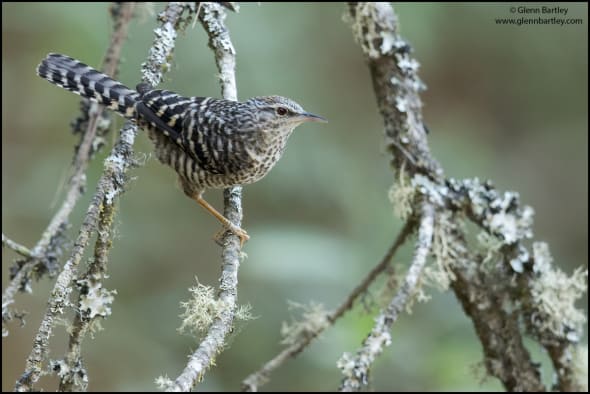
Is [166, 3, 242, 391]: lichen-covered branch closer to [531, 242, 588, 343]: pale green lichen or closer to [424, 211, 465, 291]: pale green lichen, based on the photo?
[424, 211, 465, 291]: pale green lichen

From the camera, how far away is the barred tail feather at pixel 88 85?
4.22m

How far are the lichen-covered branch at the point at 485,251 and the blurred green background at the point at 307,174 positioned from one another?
261mm

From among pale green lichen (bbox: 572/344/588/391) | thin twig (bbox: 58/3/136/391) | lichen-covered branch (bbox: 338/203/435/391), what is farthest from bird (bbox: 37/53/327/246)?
pale green lichen (bbox: 572/344/588/391)

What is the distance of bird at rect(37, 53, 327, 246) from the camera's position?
4207 mm

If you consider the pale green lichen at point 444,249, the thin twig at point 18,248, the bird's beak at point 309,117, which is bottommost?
the thin twig at point 18,248

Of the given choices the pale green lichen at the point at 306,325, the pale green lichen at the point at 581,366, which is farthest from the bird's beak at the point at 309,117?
the pale green lichen at the point at 581,366

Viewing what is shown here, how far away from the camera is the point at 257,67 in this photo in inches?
259

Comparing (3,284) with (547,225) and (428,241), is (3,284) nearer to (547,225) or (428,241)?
(428,241)

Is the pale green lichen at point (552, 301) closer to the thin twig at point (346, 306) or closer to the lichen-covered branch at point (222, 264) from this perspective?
the thin twig at point (346, 306)

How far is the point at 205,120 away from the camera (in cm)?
431

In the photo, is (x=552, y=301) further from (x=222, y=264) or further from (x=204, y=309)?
(x=204, y=309)

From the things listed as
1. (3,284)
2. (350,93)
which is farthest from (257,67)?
(3,284)

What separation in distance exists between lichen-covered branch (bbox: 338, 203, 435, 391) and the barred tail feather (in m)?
1.66

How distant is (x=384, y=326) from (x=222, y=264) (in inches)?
39.0
